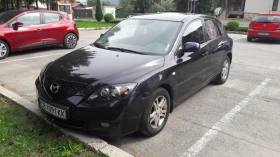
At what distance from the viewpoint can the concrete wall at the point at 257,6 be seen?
34344 mm

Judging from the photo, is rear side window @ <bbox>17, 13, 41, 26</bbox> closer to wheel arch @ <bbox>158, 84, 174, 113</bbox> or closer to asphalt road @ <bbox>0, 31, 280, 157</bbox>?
asphalt road @ <bbox>0, 31, 280, 157</bbox>

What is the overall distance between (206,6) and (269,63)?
1490 inches

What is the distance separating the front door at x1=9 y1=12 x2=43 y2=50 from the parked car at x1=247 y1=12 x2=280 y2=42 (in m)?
10.5

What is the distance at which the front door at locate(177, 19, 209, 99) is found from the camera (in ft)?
13.7

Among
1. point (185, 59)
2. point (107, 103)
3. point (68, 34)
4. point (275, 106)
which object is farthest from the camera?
point (68, 34)

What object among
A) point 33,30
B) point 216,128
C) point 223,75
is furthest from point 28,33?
point 216,128

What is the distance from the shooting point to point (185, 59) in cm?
423

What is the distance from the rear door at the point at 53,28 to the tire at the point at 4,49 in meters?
1.36

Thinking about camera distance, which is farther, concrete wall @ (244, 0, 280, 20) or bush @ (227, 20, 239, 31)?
concrete wall @ (244, 0, 280, 20)

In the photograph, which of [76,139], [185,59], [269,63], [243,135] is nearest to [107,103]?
[76,139]

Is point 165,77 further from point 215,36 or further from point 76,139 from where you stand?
point 215,36

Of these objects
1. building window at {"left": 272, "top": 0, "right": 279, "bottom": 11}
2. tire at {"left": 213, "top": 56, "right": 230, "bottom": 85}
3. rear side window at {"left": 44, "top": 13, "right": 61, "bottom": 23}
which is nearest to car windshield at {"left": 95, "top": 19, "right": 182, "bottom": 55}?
tire at {"left": 213, "top": 56, "right": 230, "bottom": 85}

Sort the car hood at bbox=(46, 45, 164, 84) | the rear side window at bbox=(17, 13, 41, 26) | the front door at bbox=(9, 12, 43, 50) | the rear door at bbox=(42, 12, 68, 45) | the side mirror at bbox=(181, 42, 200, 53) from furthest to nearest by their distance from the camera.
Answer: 1. the rear door at bbox=(42, 12, 68, 45)
2. the rear side window at bbox=(17, 13, 41, 26)
3. the front door at bbox=(9, 12, 43, 50)
4. the side mirror at bbox=(181, 42, 200, 53)
5. the car hood at bbox=(46, 45, 164, 84)

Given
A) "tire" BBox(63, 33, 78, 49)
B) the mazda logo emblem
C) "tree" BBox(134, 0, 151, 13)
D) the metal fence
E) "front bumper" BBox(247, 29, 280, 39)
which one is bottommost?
the mazda logo emblem
